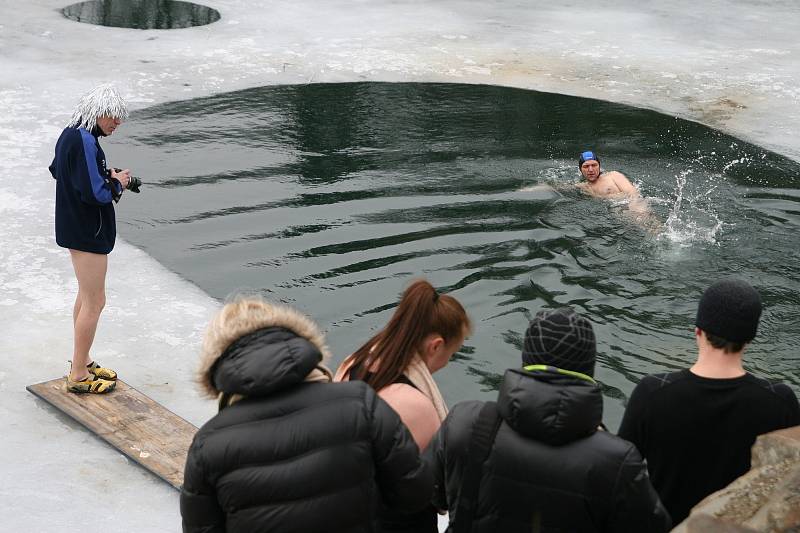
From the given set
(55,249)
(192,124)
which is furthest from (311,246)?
(192,124)

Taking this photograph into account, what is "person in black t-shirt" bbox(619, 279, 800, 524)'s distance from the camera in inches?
125

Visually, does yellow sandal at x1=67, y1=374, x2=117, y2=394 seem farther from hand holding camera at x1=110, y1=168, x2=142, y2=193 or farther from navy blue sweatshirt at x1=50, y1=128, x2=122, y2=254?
hand holding camera at x1=110, y1=168, x2=142, y2=193

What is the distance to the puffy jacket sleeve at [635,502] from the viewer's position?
271 cm

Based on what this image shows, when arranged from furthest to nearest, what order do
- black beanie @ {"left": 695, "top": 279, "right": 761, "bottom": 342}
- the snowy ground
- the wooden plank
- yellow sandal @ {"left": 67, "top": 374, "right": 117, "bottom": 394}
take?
yellow sandal @ {"left": 67, "top": 374, "right": 117, "bottom": 394}
the snowy ground
the wooden plank
black beanie @ {"left": 695, "top": 279, "right": 761, "bottom": 342}

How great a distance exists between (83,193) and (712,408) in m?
3.33

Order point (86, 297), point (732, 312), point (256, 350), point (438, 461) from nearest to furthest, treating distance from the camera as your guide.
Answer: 1. point (256, 350)
2. point (438, 461)
3. point (732, 312)
4. point (86, 297)

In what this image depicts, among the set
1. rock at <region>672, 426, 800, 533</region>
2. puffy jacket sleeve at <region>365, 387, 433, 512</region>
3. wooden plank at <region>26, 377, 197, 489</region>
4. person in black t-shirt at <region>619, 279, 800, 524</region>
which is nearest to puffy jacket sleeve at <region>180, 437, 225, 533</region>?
puffy jacket sleeve at <region>365, 387, 433, 512</region>

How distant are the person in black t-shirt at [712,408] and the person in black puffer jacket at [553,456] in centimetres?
52

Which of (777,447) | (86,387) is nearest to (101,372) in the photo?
(86,387)

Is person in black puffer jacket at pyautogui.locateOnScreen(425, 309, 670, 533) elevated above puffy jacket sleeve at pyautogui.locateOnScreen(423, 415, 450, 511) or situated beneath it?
elevated above

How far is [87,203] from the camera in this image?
5.20 metres

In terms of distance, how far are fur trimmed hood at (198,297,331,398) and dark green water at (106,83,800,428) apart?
3.33 m

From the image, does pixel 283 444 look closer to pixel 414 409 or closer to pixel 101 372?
pixel 414 409

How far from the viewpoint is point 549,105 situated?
12406mm
